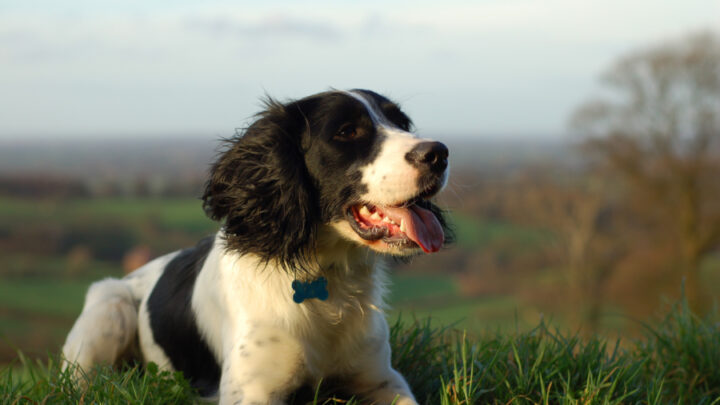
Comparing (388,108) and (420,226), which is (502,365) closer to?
(420,226)

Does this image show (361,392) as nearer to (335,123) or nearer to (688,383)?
(335,123)

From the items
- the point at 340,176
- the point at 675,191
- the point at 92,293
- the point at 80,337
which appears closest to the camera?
the point at 340,176

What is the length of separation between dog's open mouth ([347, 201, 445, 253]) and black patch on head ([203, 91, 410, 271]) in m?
0.10

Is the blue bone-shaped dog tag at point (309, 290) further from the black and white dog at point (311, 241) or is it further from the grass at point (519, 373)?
the grass at point (519, 373)

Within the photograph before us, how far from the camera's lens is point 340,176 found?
3.26 metres

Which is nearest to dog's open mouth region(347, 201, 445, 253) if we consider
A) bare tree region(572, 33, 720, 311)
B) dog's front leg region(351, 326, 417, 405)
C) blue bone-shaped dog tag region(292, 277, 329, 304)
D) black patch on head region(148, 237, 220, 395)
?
blue bone-shaped dog tag region(292, 277, 329, 304)

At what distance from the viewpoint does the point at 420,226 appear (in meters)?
3.20

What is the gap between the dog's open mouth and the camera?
315 centimetres

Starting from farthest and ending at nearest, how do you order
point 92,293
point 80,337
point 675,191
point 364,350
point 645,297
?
point 645,297 < point 675,191 < point 92,293 < point 80,337 < point 364,350

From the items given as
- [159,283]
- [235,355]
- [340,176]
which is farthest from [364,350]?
[159,283]

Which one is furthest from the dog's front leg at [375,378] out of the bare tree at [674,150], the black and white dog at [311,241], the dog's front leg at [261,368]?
the bare tree at [674,150]

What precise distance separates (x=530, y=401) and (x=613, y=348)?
115 cm

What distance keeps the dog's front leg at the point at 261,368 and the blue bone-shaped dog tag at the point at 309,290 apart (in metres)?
0.20

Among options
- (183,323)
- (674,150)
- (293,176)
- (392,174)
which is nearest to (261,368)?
(183,323)
